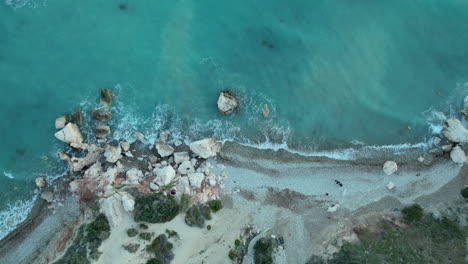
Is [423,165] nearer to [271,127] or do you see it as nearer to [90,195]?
[271,127]

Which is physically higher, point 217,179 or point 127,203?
point 217,179

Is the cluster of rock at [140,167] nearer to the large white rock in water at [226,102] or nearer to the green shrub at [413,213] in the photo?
the large white rock in water at [226,102]

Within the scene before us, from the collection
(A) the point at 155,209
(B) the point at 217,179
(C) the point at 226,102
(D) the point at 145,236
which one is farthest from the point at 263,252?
(C) the point at 226,102

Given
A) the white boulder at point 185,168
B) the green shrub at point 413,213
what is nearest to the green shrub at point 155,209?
the white boulder at point 185,168

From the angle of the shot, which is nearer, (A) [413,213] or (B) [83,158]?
(A) [413,213]

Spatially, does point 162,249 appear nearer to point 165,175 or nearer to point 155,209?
point 155,209

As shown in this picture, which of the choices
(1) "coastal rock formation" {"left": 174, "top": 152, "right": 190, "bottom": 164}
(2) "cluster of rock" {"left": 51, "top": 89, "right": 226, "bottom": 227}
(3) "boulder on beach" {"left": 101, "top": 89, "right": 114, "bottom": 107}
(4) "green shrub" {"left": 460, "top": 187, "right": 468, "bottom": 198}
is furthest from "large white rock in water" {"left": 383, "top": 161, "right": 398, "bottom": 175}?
(3) "boulder on beach" {"left": 101, "top": 89, "right": 114, "bottom": 107}
